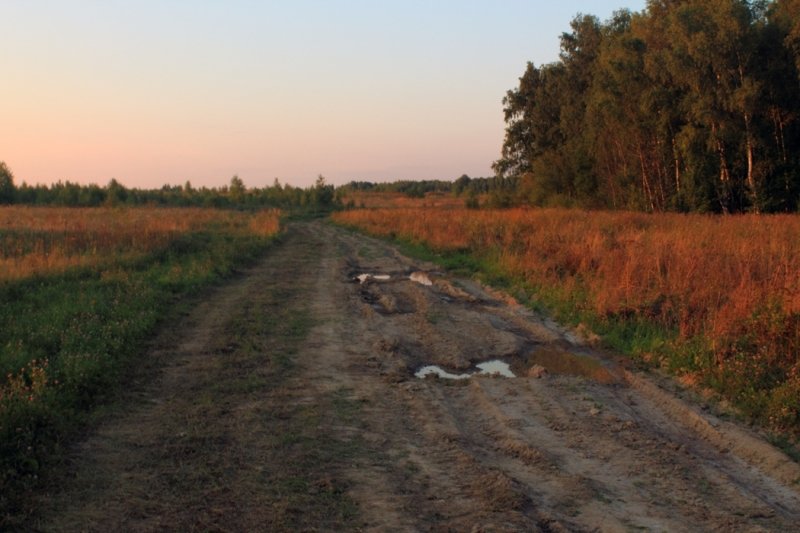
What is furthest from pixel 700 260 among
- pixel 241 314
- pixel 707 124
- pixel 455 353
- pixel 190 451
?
pixel 707 124

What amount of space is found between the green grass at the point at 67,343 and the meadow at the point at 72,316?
0.04ft

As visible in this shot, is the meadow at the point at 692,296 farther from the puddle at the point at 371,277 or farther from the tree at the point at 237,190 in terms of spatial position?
the tree at the point at 237,190

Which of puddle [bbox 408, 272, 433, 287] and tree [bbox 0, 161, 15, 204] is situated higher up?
tree [bbox 0, 161, 15, 204]

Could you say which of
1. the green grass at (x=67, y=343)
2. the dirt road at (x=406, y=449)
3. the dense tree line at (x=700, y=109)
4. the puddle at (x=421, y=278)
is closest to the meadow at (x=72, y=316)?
the green grass at (x=67, y=343)

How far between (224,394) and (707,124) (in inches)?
1212

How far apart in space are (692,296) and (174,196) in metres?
79.2

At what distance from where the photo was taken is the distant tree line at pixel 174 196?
72438mm

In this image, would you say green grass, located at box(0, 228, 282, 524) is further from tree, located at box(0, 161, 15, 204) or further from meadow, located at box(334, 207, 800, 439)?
tree, located at box(0, 161, 15, 204)

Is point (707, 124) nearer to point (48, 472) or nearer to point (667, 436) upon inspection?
point (667, 436)

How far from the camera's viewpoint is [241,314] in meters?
11.4

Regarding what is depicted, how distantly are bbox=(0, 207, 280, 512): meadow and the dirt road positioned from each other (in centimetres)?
36

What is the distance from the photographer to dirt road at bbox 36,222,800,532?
13.9 feet

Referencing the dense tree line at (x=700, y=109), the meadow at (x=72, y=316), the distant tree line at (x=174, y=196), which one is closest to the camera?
the meadow at (x=72, y=316)

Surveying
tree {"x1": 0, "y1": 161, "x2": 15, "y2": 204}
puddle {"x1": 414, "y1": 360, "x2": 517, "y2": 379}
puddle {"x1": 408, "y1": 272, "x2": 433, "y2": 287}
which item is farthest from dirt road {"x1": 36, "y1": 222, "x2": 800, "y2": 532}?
tree {"x1": 0, "y1": 161, "x2": 15, "y2": 204}
